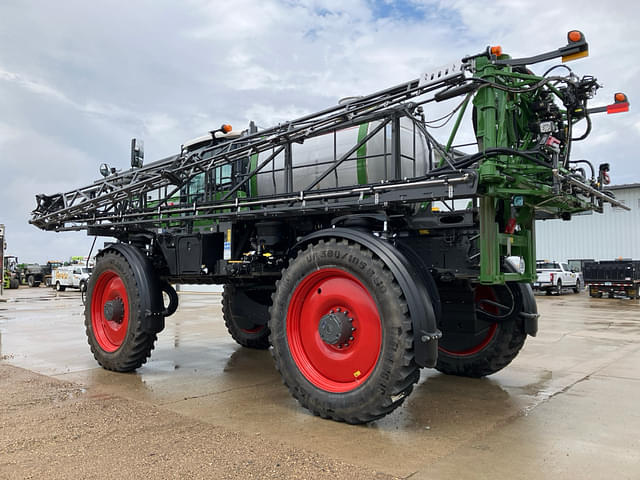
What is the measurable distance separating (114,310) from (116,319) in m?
0.14

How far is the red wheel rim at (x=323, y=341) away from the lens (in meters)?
4.81

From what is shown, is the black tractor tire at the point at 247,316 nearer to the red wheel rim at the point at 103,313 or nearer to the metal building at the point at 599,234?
the red wheel rim at the point at 103,313

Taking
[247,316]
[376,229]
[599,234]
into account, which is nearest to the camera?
[376,229]

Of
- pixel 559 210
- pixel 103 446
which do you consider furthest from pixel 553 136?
pixel 103 446

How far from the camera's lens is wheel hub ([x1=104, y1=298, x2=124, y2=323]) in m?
7.18

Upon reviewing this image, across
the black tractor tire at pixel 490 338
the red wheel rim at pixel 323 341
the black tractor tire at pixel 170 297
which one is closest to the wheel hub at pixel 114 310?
the black tractor tire at pixel 170 297

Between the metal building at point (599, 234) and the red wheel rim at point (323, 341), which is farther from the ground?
the metal building at point (599, 234)

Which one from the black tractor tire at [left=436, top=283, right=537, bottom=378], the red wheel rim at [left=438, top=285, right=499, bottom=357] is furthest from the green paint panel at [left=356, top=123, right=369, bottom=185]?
the red wheel rim at [left=438, top=285, right=499, bottom=357]

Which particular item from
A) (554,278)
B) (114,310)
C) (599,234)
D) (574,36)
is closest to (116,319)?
(114,310)

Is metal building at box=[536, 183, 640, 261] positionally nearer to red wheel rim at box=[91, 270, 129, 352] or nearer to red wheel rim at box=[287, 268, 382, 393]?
red wheel rim at box=[91, 270, 129, 352]

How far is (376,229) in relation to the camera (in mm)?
5438

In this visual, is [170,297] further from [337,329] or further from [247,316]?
[337,329]

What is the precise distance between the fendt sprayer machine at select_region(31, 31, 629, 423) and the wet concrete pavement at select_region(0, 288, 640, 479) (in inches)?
15.5

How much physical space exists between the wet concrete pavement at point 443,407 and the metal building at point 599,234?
26342mm
